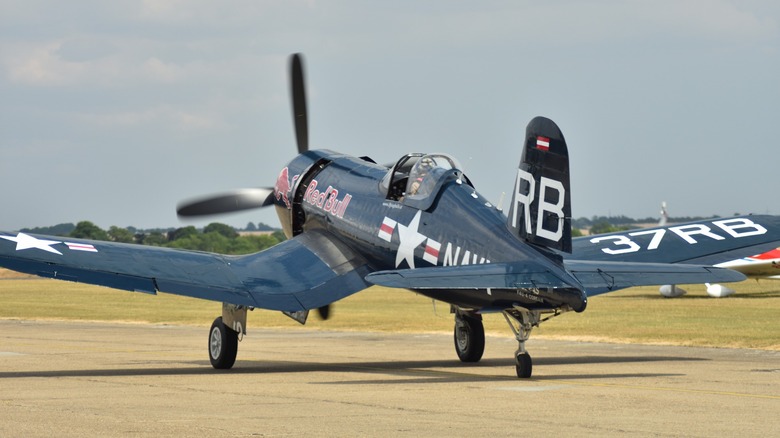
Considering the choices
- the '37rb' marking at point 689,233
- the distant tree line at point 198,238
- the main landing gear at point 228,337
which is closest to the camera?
the main landing gear at point 228,337

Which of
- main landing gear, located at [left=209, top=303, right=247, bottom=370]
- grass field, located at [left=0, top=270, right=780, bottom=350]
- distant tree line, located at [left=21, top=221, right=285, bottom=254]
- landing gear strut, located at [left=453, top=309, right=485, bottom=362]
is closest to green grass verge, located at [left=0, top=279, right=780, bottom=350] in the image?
grass field, located at [left=0, top=270, right=780, bottom=350]

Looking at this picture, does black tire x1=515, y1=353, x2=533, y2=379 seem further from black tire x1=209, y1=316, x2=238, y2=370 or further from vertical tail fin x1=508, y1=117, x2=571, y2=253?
black tire x1=209, y1=316, x2=238, y2=370

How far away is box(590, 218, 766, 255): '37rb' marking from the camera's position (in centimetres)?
2033

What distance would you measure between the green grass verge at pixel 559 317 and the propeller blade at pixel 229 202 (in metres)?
4.44

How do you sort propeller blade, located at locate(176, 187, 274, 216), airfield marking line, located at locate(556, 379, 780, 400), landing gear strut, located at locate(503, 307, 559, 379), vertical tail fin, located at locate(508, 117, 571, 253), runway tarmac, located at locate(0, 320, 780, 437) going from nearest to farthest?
runway tarmac, located at locate(0, 320, 780, 437), airfield marking line, located at locate(556, 379, 780, 400), vertical tail fin, located at locate(508, 117, 571, 253), landing gear strut, located at locate(503, 307, 559, 379), propeller blade, located at locate(176, 187, 274, 216)

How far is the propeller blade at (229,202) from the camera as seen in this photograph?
24.1 metres

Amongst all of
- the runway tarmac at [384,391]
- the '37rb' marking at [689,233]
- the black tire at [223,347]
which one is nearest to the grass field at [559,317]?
the runway tarmac at [384,391]

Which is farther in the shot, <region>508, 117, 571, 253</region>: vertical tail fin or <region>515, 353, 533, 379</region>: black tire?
<region>515, 353, 533, 379</region>: black tire

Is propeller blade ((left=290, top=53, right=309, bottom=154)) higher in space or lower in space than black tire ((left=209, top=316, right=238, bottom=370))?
higher

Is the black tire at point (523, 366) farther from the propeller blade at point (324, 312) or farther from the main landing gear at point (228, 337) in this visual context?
the propeller blade at point (324, 312)

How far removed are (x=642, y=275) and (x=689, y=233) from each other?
498 cm

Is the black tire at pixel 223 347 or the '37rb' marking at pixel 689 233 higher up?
the '37rb' marking at pixel 689 233

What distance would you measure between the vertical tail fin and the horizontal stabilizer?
59 cm

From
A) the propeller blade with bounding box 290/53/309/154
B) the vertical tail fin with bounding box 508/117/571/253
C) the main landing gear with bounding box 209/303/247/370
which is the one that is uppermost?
the propeller blade with bounding box 290/53/309/154
